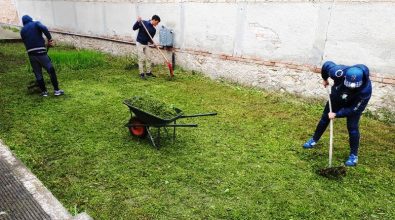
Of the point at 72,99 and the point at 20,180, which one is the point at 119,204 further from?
the point at 72,99

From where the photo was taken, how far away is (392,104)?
19.6ft

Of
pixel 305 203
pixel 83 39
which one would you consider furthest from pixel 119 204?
pixel 83 39

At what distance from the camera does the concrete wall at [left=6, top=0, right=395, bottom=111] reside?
234 inches

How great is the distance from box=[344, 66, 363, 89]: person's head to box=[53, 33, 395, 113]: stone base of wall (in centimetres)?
249

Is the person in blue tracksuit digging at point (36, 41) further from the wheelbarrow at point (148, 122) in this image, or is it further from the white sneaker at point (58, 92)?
the wheelbarrow at point (148, 122)

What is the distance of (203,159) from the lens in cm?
468

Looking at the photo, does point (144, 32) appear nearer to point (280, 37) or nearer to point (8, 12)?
point (280, 37)

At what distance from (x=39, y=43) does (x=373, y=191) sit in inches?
276

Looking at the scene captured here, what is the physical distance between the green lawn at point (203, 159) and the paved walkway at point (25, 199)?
0.66 ft

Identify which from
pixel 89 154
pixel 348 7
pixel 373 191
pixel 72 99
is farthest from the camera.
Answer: pixel 72 99

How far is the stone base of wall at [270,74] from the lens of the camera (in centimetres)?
604

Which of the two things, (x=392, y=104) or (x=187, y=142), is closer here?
(x=187, y=142)

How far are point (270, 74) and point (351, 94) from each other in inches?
137

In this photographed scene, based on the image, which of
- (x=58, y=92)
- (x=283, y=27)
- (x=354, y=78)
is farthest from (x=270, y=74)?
(x=58, y=92)
